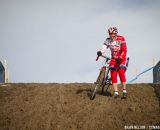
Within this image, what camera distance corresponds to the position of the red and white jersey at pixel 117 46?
11.6 metres

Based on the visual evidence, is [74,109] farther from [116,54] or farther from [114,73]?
[116,54]

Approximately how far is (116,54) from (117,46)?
1.01 feet

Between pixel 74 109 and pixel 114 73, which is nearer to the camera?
pixel 74 109

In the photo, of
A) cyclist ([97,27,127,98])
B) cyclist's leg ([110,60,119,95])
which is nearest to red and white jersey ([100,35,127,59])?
cyclist ([97,27,127,98])

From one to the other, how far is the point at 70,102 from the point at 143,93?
10.1 ft

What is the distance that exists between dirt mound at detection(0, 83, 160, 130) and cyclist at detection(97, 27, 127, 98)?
28.9 inches

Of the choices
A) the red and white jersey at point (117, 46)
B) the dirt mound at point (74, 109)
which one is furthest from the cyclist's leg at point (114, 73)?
the dirt mound at point (74, 109)

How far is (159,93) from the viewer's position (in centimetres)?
1225

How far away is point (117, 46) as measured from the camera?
11.8 meters

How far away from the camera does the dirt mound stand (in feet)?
30.7

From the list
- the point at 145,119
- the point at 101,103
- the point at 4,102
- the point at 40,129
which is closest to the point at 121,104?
the point at 101,103

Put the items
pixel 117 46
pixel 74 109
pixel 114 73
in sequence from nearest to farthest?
1. pixel 74 109
2. pixel 114 73
3. pixel 117 46

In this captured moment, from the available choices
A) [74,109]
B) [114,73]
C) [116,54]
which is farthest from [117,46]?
[74,109]

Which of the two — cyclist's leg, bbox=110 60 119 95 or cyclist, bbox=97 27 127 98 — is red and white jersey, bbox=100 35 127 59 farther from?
cyclist's leg, bbox=110 60 119 95
